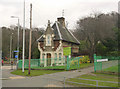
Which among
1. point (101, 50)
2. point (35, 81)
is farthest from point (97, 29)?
point (35, 81)

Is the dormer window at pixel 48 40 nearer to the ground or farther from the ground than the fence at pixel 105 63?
farther from the ground

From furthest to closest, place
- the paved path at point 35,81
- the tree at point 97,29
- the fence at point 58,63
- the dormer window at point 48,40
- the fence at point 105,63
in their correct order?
the tree at point 97,29
the dormer window at point 48,40
the fence at point 58,63
the fence at point 105,63
the paved path at point 35,81

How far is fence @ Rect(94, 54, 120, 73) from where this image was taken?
20.3m

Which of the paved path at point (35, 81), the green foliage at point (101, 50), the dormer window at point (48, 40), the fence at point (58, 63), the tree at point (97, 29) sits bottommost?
the paved path at point (35, 81)

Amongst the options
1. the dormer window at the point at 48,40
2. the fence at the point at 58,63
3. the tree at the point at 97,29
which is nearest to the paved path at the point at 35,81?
the fence at the point at 58,63

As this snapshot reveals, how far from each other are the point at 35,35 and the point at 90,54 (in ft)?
77.5

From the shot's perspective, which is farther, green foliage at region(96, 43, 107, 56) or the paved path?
green foliage at region(96, 43, 107, 56)

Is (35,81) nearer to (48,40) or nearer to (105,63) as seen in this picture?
(105,63)

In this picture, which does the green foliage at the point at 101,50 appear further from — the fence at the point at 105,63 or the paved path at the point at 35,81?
the paved path at the point at 35,81

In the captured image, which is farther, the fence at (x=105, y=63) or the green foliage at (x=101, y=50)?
the green foliage at (x=101, y=50)

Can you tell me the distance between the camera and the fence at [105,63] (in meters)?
20.3

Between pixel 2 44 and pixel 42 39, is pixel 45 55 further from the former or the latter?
pixel 2 44

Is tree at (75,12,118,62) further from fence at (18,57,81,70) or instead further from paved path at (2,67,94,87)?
paved path at (2,67,94,87)

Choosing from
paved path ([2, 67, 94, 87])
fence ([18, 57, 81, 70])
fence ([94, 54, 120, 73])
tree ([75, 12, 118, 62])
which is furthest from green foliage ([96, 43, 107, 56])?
paved path ([2, 67, 94, 87])
